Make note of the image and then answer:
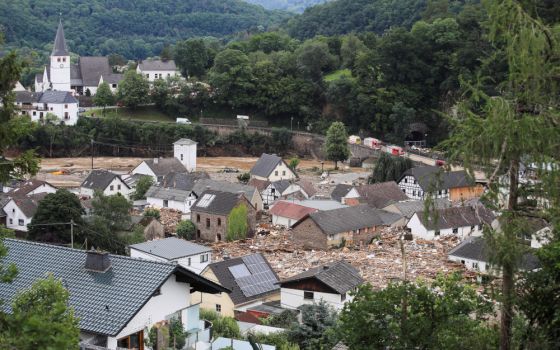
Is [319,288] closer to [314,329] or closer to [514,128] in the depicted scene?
[314,329]

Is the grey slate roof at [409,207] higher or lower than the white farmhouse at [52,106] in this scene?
lower

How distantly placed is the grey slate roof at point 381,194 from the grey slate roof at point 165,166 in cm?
1139

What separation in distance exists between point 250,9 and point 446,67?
9749cm

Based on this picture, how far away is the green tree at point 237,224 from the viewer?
112 ft

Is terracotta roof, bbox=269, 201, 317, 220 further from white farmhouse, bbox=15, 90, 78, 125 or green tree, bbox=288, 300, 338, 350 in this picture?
white farmhouse, bbox=15, 90, 78, 125

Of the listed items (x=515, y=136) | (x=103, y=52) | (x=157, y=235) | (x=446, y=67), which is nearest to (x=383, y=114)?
(x=446, y=67)

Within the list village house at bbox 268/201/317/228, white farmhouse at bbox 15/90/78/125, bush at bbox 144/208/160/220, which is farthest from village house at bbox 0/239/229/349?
white farmhouse at bbox 15/90/78/125

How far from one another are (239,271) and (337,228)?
11.0m

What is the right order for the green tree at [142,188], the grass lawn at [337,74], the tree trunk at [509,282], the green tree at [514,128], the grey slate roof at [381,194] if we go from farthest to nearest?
the grass lawn at [337,74] < the green tree at [142,188] < the grey slate roof at [381,194] < the tree trunk at [509,282] < the green tree at [514,128]

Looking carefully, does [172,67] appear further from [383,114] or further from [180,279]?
[180,279]

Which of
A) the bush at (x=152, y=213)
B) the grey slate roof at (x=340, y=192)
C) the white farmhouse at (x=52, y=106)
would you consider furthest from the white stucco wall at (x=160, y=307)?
the white farmhouse at (x=52, y=106)

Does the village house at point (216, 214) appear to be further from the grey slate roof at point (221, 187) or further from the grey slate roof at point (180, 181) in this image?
the grey slate roof at point (180, 181)

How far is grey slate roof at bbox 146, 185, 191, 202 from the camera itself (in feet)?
128

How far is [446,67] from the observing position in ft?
209
